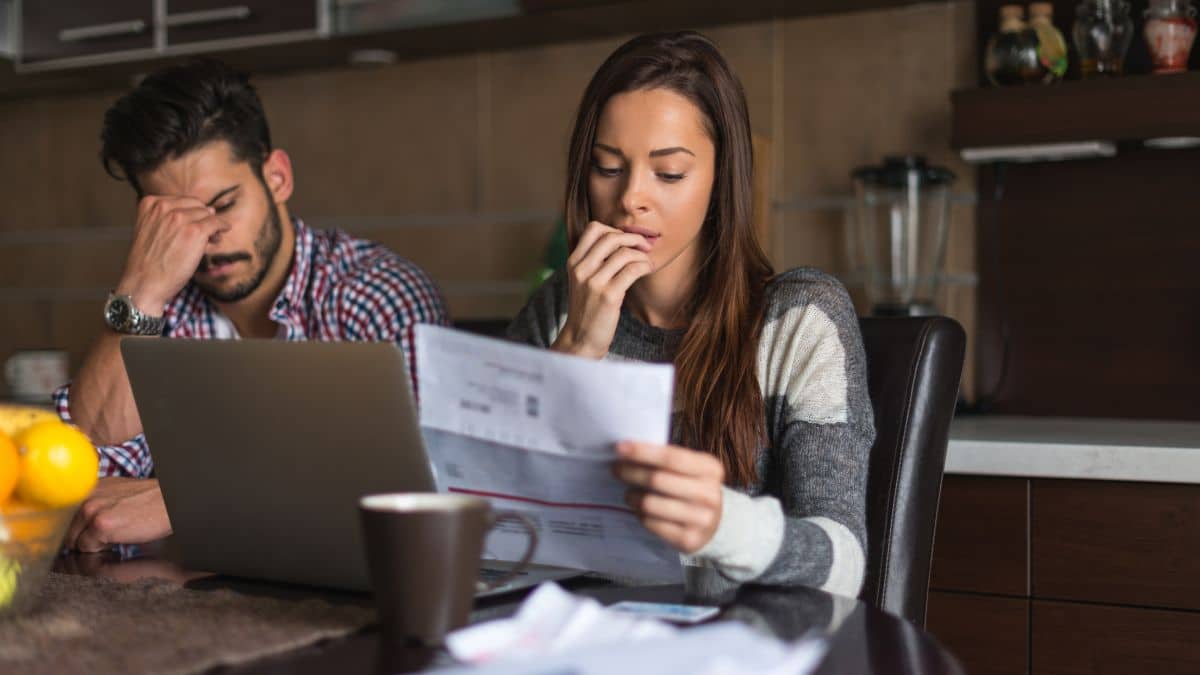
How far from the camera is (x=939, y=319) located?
1381mm

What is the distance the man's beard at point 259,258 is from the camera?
74.2 inches

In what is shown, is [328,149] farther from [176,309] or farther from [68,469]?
[68,469]

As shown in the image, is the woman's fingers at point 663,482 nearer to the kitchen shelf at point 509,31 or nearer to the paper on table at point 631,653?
the paper on table at point 631,653

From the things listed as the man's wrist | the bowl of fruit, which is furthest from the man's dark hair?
the bowl of fruit

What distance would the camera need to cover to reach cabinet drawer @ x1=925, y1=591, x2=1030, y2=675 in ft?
6.27

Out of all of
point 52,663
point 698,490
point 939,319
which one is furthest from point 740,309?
point 52,663

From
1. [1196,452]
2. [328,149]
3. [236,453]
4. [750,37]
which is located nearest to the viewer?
[236,453]

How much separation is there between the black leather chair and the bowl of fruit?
2.42ft

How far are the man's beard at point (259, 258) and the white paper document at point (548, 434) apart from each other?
103cm

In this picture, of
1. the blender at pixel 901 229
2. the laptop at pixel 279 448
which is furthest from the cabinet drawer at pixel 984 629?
the laptop at pixel 279 448

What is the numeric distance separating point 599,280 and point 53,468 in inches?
23.5

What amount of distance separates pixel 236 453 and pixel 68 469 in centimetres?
13

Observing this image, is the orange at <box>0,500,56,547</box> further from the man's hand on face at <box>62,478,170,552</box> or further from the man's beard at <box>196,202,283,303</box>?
the man's beard at <box>196,202,283,303</box>

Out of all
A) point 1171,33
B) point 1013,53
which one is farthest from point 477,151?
point 1171,33
